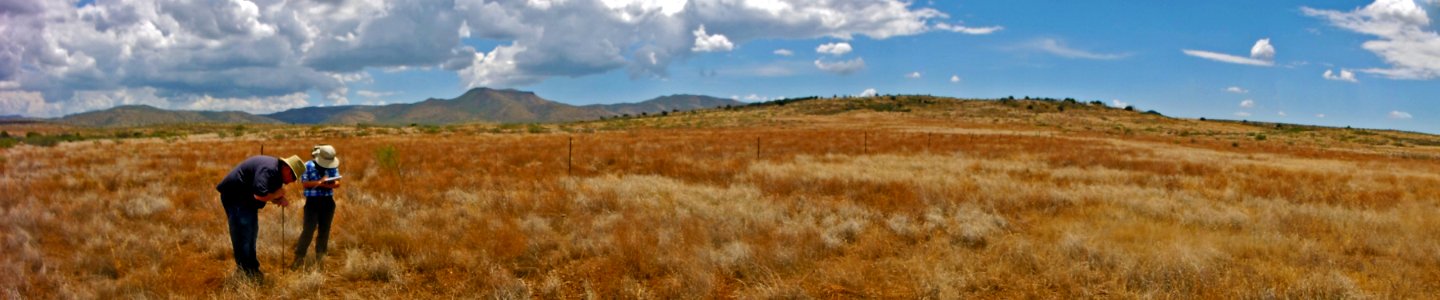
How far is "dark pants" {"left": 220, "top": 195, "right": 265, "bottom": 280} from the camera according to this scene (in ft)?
20.6

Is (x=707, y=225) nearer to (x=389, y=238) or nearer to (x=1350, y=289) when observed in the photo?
(x=389, y=238)

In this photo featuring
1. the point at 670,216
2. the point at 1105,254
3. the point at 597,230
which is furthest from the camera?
the point at 670,216

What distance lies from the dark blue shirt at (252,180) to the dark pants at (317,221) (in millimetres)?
719

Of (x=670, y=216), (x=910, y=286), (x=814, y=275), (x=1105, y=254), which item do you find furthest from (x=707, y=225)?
A: (x=1105, y=254)

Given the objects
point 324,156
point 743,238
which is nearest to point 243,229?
point 324,156

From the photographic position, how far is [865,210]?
10570mm

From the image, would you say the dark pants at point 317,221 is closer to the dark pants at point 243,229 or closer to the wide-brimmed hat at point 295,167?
the dark pants at point 243,229

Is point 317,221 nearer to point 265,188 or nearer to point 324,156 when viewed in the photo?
point 324,156

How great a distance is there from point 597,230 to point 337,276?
3142 millimetres

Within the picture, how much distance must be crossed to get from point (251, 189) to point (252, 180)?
0.10m

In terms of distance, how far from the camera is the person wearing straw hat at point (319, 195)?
6.73 m

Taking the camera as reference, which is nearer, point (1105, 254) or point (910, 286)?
point (910, 286)

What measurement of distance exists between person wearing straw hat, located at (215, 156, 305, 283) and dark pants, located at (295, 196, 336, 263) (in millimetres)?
585

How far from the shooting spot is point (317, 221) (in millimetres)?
7211
